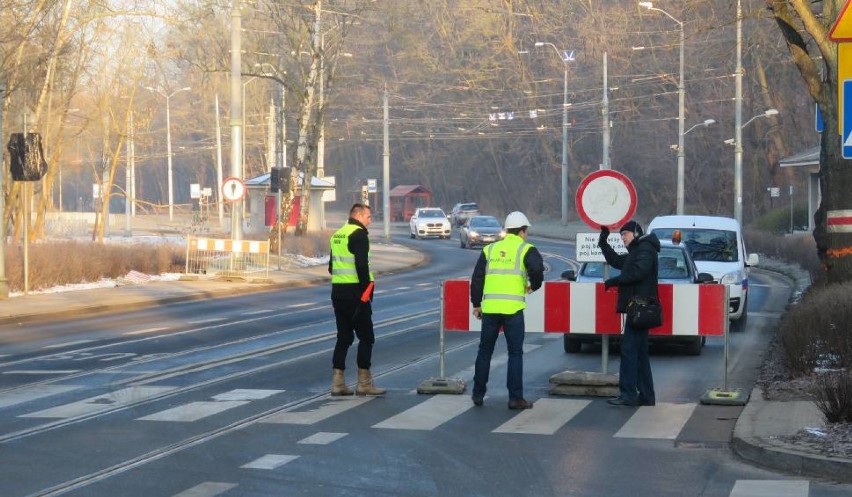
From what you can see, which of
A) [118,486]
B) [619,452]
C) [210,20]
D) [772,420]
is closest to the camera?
[118,486]

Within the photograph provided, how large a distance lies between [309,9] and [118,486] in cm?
3699

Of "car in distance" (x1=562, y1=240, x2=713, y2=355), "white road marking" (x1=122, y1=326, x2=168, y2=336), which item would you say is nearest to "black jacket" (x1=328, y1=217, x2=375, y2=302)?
"car in distance" (x1=562, y1=240, x2=713, y2=355)

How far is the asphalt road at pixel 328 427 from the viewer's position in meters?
8.53

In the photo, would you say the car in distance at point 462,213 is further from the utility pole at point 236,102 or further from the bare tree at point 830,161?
the bare tree at point 830,161

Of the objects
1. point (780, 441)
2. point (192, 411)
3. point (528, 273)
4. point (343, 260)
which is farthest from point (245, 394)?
point (780, 441)

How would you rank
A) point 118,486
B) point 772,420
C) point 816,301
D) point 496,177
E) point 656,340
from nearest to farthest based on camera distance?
point 118,486, point 772,420, point 816,301, point 656,340, point 496,177

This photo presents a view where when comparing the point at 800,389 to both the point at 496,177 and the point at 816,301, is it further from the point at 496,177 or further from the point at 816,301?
the point at 496,177

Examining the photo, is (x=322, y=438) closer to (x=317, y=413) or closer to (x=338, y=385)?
(x=317, y=413)

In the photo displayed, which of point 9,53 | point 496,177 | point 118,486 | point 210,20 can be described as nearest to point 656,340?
point 118,486

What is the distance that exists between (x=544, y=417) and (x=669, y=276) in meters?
6.88

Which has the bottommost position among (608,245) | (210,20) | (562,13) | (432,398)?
(432,398)

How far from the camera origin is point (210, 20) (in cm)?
4188

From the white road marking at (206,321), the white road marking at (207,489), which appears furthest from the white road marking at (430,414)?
the white road marking at (206,321)

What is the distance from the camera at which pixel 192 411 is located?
1161 cm
